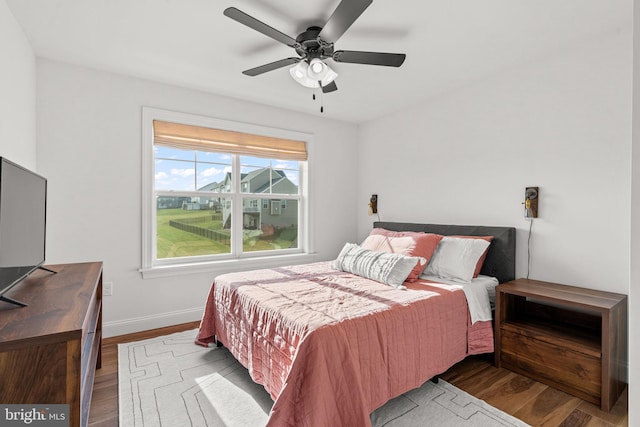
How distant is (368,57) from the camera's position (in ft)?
6.88

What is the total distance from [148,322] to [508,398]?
3060 mm

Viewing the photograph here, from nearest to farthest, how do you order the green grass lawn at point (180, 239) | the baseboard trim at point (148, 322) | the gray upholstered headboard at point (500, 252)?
1. the gray upholstered headboard at point (500, 252)
2. the baseboard trim at point (148, 322)
3. the green grass lawn at point (180, 239)

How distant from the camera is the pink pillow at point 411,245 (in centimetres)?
273

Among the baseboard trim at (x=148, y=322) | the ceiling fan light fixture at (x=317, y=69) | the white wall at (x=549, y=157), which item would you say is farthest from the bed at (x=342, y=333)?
the ceiling fan light fixture at (x=317, y=69)

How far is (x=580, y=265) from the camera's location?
244cm

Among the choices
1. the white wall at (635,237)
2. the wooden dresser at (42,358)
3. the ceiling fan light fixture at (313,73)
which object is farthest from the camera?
the ceiling fan light fixture at (313,73)

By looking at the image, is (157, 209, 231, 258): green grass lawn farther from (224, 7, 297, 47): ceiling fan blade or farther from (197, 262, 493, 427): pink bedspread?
(224, 7, 297, 47): ceiling fan blade

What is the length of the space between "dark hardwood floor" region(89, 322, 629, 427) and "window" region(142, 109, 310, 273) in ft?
4.17

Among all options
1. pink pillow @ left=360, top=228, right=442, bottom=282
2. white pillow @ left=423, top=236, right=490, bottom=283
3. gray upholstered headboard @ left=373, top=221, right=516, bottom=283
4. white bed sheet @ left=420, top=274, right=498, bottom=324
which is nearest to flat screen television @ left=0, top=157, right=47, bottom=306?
pink pillow @ left=360, top=228, right=442, bottom=282

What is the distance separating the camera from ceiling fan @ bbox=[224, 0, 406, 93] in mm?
1734

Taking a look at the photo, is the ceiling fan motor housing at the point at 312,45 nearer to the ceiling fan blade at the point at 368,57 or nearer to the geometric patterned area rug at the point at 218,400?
the ceiling fan blade at the point at 368,57

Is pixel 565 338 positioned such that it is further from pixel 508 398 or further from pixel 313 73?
pixel 313 73

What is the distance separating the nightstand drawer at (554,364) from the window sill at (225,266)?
7.81 ft

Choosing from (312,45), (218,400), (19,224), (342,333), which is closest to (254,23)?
(312,45)
